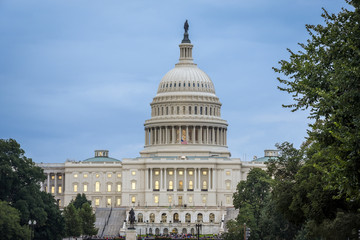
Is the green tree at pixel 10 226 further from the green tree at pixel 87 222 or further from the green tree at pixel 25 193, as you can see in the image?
the green tree at pixel 87 222

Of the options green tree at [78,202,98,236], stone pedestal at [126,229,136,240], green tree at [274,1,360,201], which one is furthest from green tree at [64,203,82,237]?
green tree at [274,1,360,201]

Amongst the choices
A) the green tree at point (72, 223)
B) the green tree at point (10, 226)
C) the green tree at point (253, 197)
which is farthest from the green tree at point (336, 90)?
the green tree at point (72, 223)

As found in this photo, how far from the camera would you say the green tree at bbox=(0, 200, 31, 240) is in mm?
122938

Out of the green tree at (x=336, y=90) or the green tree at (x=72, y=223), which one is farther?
the green tree at (x=72, y=223)

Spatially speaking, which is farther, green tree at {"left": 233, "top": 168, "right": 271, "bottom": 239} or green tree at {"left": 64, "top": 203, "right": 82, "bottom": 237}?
green tree at {"left": 64, "top": 203, "right": 82, "bottom": 237}

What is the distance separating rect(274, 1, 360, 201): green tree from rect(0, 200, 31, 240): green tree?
7843cm

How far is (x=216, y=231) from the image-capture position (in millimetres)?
196125

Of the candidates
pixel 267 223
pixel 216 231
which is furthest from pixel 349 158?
pixel 216 231

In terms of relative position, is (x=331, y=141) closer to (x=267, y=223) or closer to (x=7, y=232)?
(x=267, y=223)

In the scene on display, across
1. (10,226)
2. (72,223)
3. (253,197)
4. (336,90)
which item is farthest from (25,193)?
(336,90)

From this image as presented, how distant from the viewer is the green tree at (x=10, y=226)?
12294 centimetres

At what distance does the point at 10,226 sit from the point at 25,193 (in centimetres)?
1741

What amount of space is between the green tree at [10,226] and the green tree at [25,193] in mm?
8178

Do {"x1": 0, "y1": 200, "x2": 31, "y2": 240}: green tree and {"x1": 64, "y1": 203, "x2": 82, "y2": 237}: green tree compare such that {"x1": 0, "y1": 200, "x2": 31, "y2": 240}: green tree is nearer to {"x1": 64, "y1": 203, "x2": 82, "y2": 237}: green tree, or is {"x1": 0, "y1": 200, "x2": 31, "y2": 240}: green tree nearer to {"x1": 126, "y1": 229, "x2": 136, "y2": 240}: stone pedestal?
{"x1": 126, "y1": 229, "x2": 136, "y2": 240}: stone pedestal
